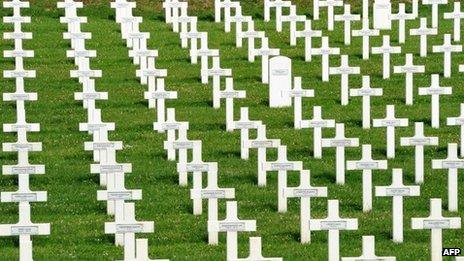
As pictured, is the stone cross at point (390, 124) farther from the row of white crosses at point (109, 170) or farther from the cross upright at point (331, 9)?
the cross upright at point (331, 9)

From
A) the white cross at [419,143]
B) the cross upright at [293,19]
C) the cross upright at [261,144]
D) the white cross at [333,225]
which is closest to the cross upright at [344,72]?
the cross upright at [293,19]

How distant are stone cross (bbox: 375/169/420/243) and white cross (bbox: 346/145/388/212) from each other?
1.03 meters

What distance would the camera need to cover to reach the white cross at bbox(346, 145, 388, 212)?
70.0 feet

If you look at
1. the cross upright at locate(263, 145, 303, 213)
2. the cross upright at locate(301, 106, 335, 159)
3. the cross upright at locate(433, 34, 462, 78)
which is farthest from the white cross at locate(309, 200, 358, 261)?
the cross upright at locate(433, 34, 462, 78)

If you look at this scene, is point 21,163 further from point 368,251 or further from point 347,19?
point 347,19

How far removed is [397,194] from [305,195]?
39.8 inches

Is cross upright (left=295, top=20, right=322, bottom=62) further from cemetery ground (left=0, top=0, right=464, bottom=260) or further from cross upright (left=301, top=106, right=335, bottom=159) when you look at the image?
cross upright (left=301, top=106, right=335, bottom=159)

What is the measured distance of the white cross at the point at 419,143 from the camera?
22.8 metres

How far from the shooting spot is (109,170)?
20.7m

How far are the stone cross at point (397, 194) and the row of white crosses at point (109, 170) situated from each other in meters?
2.72

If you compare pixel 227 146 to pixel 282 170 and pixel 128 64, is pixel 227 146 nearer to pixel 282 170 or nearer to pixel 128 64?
pixel 282 170

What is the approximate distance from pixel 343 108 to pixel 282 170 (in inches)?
249

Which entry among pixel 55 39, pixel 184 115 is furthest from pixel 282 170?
pixel 55 39
